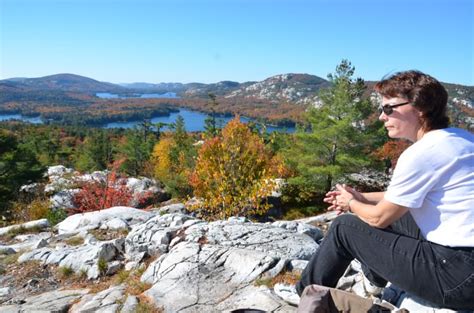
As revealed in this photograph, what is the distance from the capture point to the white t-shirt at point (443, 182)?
2.19 metres

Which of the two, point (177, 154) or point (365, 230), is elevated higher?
point (365, 230)

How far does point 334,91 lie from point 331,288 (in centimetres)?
1667

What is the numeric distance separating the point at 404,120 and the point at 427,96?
200 mm

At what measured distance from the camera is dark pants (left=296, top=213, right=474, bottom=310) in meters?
2.23

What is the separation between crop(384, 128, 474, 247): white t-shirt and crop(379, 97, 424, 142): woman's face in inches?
7.3

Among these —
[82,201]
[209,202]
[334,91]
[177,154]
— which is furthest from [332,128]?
[177,154]

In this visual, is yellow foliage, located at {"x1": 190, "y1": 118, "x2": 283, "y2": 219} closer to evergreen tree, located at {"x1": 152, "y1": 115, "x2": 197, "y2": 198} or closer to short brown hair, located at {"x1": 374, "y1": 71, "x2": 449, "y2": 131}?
evergreen tree, located at {"x1": 152, "y1": 115, "x2": 197, "y2": 198}

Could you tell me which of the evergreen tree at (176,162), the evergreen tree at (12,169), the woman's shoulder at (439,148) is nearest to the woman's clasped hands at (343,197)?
the woman's shoulder at (439,148)

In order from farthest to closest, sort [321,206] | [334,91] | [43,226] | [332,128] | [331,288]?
[321,206] < [334,91] < [332,128] < [43,226] < [331,288]

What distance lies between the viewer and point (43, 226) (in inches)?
404

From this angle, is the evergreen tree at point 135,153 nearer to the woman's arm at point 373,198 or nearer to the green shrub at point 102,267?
the green shrub at point 102,267

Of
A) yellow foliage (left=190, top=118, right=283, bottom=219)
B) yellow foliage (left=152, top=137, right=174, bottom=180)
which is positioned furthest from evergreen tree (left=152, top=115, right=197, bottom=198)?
yellow foliage (left=190, top=118, right=283, bottom=219)

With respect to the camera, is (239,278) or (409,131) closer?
(409,131)

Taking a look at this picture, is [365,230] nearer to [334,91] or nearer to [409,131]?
[409,131]
